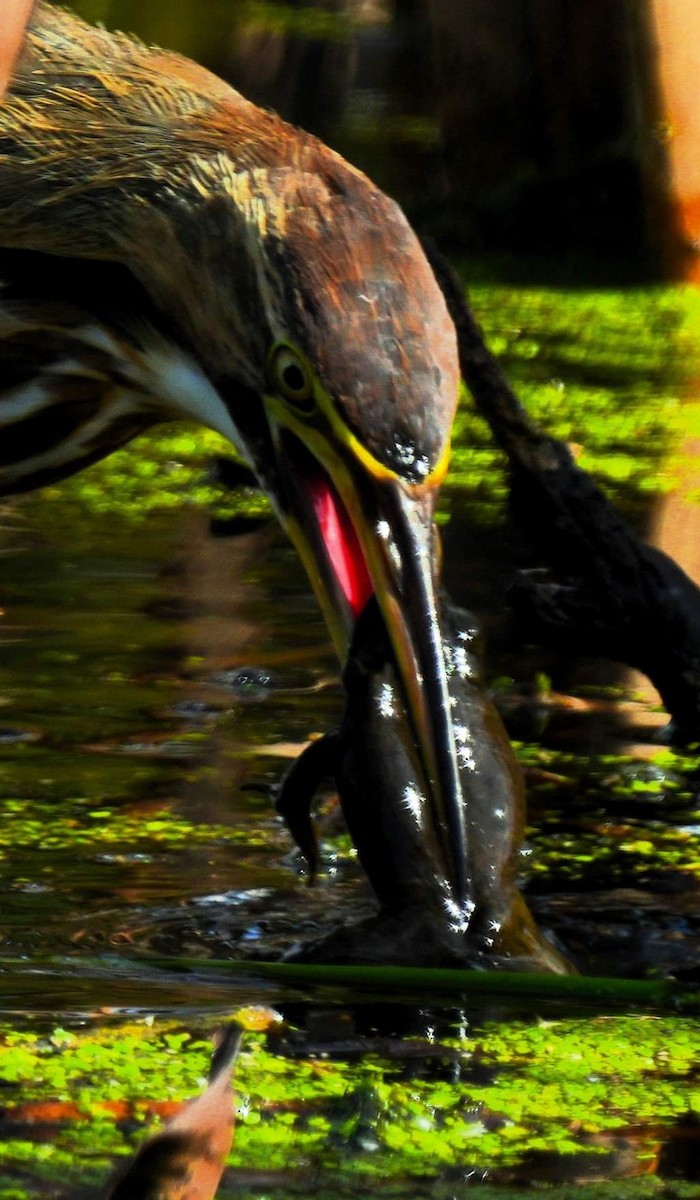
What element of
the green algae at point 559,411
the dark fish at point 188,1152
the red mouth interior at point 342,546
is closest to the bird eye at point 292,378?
the red mouth interior at point 342,546

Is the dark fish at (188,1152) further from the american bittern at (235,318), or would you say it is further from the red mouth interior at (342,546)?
the red mouth interior at (342,546)

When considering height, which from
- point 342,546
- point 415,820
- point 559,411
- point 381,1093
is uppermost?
point 342,546

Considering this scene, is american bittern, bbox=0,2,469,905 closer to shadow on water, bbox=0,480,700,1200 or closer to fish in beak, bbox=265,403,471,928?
fish in beak, bbox=265,403,471,928

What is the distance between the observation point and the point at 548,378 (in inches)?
303

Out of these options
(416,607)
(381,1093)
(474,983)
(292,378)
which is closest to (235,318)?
(292,378)

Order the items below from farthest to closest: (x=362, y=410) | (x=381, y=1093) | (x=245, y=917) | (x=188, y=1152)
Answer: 1. (x=245, y=917)
2. (x=362, y=410)
3. (x=381, y=1093)
4. (x=188, y=1152)

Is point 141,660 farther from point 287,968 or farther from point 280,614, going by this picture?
point 287,968

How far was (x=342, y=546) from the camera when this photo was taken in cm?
310

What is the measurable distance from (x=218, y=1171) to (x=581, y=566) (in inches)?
84.0

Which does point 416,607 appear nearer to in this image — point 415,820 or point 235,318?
point 415,820

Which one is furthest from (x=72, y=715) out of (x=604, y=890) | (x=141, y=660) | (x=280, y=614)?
(x=604, y=890)

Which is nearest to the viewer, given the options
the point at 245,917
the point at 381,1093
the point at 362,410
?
the point at 381,1093

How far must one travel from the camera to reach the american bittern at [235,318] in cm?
291

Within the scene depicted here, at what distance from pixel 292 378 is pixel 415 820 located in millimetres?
560
